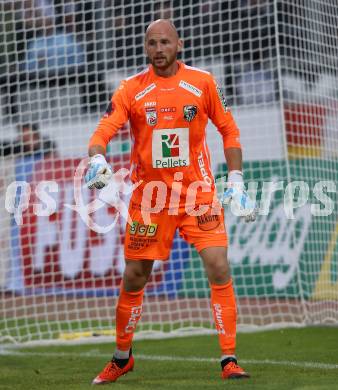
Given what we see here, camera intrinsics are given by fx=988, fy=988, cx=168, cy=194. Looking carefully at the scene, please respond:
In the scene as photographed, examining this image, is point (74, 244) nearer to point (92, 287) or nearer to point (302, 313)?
point (92, 287)

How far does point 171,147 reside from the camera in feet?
19.6

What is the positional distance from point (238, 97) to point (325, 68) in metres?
1.16

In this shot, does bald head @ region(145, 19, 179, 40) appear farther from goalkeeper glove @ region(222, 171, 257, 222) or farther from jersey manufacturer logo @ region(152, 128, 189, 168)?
goalkeeper glove @ region(222, 171, 257, 222)

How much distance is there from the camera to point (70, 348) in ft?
28.9

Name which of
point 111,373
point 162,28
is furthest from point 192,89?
point 111,373

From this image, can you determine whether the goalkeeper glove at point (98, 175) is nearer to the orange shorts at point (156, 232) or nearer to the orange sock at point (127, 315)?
the orange shorts at point (156, 232)

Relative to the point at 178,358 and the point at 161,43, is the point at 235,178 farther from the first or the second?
the point at 178,358

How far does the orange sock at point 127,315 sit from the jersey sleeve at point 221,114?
3.57 ft

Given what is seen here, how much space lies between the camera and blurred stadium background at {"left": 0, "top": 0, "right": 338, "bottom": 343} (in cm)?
1051

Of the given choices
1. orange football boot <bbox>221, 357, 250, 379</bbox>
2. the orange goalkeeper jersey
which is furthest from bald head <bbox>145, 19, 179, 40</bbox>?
orange football boot <bbox>221, 357, 250, 379</bbox>

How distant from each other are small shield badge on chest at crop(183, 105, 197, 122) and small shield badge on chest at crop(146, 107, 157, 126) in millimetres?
181

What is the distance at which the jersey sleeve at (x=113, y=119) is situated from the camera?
5848mm

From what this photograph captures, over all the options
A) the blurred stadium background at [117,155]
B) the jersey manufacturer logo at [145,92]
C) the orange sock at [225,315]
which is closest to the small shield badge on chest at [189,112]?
the jersey manufacturer logo at [145,92]

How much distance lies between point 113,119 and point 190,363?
6.96 feet
